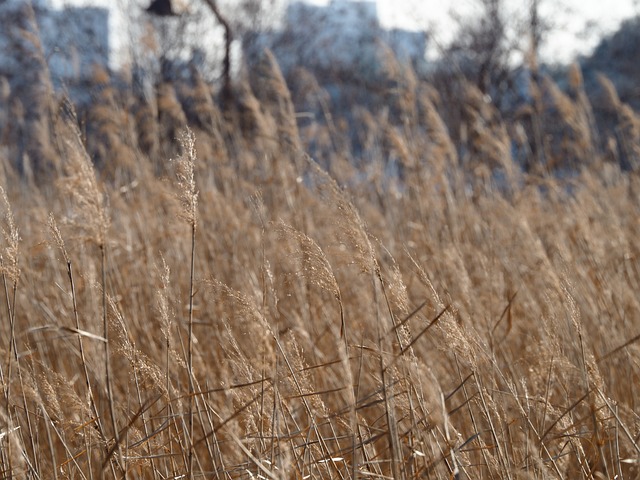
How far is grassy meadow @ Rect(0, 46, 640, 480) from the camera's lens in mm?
1302

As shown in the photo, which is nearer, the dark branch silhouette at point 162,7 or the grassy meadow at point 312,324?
the grassy meadow at point 312,324

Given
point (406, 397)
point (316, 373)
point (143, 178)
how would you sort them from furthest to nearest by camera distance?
point (143, 178), point (316, 373), point (406, 397)

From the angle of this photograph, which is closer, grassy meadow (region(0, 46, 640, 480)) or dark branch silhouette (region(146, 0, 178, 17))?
grassy meadow (region(0, 46, 640, 480))

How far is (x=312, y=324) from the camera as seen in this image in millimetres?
2365

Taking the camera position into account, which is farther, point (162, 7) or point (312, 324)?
point (162, 7)

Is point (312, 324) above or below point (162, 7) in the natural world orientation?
below

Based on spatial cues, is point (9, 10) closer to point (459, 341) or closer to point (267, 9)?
point (267, 9)

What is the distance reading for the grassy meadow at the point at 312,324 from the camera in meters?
1.30

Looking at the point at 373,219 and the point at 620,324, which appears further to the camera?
the point at 373,219

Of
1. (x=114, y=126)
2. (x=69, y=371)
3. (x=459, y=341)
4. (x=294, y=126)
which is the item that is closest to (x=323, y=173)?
(x=459, y=341)

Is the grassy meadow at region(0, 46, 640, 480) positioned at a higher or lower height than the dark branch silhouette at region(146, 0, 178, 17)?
lower

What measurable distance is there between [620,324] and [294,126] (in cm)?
147

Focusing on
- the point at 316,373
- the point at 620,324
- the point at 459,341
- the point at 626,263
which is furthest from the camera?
the point at 626,263

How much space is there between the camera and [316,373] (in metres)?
2.17
